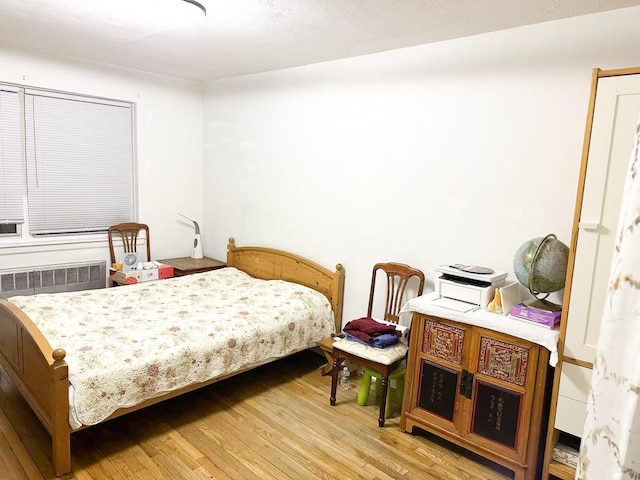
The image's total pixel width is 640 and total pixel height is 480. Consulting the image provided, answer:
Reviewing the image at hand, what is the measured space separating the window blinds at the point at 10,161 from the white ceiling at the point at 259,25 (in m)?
0.51

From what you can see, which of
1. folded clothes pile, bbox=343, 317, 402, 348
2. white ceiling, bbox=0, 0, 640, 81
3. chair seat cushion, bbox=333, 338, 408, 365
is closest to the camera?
white ceiling, bbox=0, 0, 640, 81

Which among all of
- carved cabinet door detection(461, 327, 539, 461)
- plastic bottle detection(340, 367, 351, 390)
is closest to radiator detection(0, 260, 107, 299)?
plastic bottle detection(340, 367, 351, 390)

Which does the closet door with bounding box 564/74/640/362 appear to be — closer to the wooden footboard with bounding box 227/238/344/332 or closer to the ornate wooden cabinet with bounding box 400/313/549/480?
the ornate wooden cabinet with bounding box 400/313/549/480

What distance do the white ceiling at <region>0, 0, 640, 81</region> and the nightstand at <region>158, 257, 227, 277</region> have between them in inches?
75.7

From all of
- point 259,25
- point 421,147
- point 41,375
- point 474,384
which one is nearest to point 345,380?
point 474,384

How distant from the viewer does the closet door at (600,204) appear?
198 cm

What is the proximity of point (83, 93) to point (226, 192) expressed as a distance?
156cm

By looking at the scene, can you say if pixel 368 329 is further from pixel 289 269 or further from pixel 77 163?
pixel 77 163

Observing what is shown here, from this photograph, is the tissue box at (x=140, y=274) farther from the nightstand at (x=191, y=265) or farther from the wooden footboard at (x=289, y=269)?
the wooden footboard at (x=289, y=269)

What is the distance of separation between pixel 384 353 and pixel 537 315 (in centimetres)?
95

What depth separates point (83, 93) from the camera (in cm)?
411

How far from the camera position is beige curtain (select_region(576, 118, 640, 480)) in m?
0.58

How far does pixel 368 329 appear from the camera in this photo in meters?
3.06

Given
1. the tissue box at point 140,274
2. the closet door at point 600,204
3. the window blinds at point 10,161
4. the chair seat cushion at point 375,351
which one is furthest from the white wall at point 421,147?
the window blinds at point 10,161
